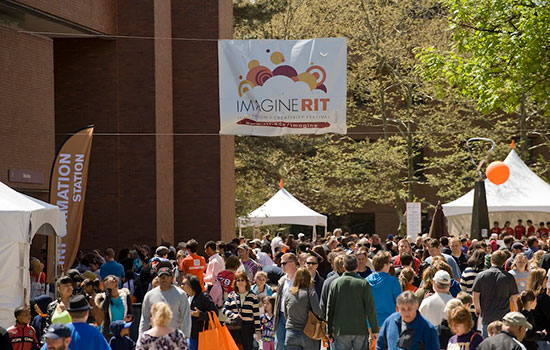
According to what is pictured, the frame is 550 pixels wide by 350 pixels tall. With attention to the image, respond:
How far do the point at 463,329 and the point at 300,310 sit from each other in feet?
10.5

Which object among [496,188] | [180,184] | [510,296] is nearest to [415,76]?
[496,188]

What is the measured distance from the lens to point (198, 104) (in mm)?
28922

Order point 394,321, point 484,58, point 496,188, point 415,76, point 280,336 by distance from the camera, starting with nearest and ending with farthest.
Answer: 1. point 394,321
2. point 280,336
3. point 484,58
4. point 496,188
5. point 415,76

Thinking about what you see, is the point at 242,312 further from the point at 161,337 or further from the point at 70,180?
the point at 70,180

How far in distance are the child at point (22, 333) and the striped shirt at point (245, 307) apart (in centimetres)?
283

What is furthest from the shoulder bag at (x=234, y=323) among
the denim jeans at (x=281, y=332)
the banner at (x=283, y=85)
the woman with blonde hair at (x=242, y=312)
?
the banner at (x=283, y=85)

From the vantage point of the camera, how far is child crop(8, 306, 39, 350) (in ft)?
33.0

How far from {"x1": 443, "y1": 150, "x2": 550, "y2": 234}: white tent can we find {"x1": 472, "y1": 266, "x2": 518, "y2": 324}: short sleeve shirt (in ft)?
53.3

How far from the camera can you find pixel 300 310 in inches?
431

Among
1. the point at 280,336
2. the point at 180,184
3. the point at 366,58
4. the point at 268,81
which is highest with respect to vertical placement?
the point at 366,58

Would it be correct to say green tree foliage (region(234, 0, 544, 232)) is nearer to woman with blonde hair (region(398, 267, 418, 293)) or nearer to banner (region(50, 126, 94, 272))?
banner (region(50, 126, 94, 272))

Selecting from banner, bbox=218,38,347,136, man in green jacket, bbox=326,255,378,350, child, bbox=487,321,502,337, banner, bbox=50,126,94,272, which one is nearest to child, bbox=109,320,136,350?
man in green jacket, bbox=326,255,378,350

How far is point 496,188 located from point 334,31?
16386 millimetres

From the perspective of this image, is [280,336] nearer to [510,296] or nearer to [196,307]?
[196,307]
